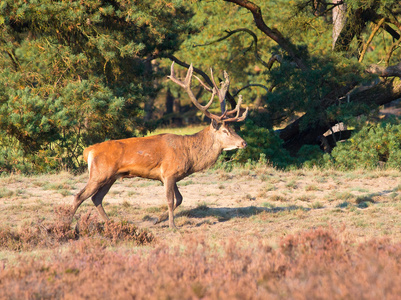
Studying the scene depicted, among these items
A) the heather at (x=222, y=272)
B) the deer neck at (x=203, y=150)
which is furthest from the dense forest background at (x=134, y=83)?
the heather at (x=222, y=272)

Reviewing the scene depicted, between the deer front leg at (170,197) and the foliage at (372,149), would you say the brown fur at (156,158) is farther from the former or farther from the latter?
the foliage at (372,149)

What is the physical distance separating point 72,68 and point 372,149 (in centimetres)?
1120

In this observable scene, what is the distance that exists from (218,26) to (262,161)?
15.8 metres

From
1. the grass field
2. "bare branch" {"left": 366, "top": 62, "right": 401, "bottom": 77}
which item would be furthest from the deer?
"bare branch" {"left": 366, "top": 62, "right": 401, "bottom": 77}

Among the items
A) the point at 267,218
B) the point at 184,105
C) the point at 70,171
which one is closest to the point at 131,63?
the point at 70,171

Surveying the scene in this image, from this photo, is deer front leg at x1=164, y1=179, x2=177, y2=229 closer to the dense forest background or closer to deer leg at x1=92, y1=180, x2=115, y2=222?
deer leg at x1=92, y1=180, x2=115, y2=222

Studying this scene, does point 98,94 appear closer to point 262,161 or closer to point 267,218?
point 262,161

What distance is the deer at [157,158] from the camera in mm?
9961

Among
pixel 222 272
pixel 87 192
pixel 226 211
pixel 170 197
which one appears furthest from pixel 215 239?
pixel 222 272

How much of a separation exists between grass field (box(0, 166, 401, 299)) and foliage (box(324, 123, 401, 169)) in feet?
8.94

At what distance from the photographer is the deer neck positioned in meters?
10.5

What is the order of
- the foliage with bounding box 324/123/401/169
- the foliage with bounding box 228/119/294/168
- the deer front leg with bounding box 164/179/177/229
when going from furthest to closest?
the foliage with bounding box 228/119/294/168, the foliage with bounding box 324/123/401/169, the deer front leg with bounding box 164/179/177/229

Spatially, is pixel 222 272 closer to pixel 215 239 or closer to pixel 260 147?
pixel 215 239

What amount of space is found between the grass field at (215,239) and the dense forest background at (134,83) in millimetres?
2469
